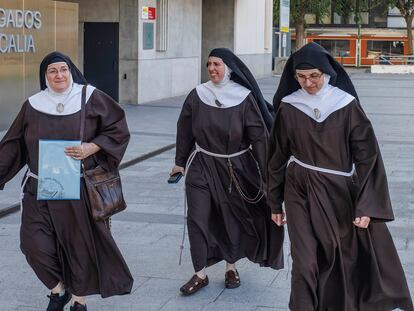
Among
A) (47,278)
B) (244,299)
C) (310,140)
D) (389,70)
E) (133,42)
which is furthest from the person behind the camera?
(389,70)

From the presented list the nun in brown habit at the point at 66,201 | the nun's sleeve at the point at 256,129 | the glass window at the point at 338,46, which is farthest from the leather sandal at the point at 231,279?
the glass window at the point at 338,46

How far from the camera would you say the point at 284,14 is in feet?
119

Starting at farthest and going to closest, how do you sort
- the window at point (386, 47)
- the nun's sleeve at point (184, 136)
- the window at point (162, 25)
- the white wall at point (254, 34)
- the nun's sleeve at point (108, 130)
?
1. the window at point (386, 47)
2. the white wall at point (254, 34)
3. the window at point (162, 25)
4. the nun's sleeve at point (184, 136)
5. the nun's sleeve at point (108, 130)

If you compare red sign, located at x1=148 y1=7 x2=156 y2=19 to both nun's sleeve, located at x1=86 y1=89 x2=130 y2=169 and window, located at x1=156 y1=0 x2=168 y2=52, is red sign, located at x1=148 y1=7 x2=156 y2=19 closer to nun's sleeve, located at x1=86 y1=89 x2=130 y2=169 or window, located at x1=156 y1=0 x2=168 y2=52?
window, located at x1=156 y1=0 x2=168 y2=52

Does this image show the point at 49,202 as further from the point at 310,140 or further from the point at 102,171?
the point at 310,140

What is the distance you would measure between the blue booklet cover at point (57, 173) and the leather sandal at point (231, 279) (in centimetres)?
155

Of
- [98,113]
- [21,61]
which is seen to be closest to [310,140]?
[98,113]

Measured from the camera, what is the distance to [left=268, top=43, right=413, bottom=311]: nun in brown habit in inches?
185

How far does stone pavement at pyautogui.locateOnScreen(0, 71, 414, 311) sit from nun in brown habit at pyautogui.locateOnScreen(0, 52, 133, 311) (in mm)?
564

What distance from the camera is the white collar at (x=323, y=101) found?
4.74 meters

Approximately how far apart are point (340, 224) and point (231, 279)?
1509 mm

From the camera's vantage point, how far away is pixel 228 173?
6.01 m

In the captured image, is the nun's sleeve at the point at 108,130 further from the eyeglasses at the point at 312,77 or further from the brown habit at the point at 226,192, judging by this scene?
the eyeglasses at the point at 312,77

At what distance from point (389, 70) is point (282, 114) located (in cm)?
3899
